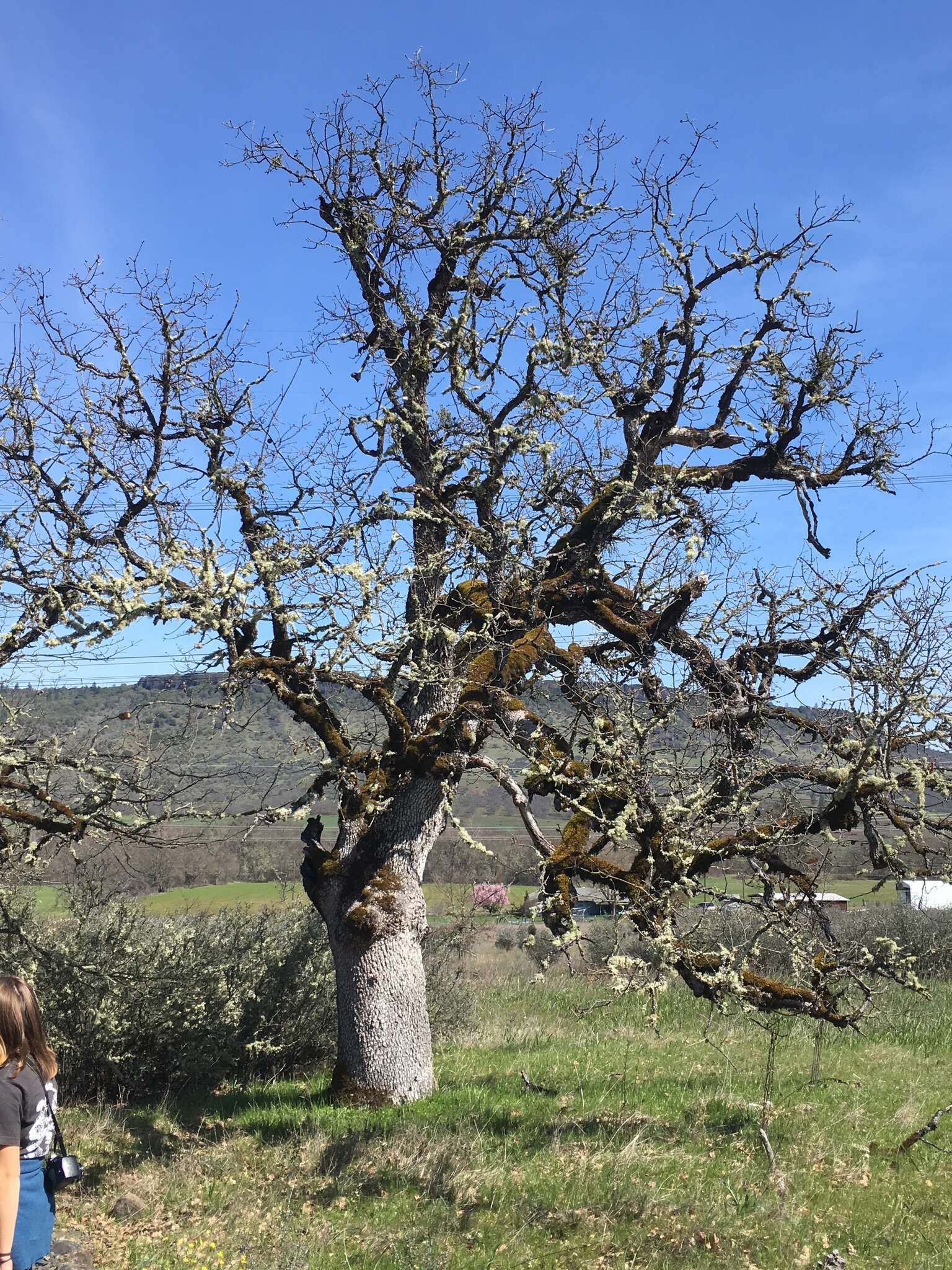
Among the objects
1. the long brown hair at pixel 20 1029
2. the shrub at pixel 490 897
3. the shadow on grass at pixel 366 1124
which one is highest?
the long brown hair at pixel 20 1029

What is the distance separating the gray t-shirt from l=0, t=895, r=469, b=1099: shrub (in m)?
5.73

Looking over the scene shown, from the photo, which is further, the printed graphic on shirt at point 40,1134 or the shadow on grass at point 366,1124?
the shadow on grass at point 366,1124

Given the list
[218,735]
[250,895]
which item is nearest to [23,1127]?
[218,735]

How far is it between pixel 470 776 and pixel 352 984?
2364 millimetres

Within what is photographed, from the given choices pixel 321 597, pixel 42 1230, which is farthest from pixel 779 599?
pixel 42 1230

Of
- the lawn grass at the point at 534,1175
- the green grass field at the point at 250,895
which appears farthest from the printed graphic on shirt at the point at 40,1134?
the green grass field at the point at 250,895

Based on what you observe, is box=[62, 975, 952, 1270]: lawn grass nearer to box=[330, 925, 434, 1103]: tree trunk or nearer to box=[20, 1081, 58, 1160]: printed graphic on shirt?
box=[330, 925, 434, 1103]: tree trunk

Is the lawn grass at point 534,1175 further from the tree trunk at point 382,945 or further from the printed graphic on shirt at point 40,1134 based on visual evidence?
the printed graphic on shirt at point 40,1134

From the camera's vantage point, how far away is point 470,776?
954cm

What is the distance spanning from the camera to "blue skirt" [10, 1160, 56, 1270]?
3.98 meters

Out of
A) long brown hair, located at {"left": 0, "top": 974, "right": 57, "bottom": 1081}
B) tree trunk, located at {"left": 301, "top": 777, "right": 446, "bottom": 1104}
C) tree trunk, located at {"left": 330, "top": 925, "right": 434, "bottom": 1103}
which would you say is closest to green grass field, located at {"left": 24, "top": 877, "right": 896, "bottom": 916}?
tree trunk, located at {"left": 301, "top": 777, "right": 446, "bottom": 1104}

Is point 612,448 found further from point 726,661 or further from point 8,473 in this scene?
point 8,473

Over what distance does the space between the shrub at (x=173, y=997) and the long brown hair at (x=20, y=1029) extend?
18.8 ft

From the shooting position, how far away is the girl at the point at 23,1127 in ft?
12.5
